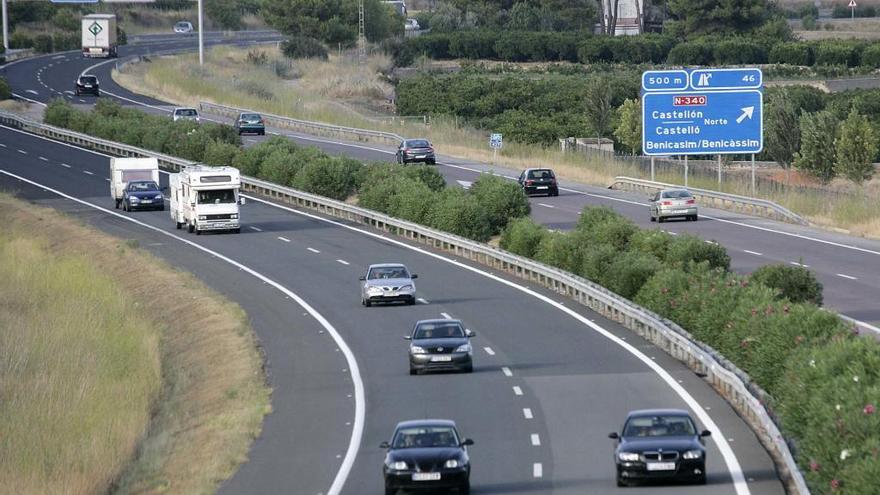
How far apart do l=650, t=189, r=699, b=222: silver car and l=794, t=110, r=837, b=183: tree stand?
2832cm

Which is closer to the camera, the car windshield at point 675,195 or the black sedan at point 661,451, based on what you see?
the black sedan at point 661,451

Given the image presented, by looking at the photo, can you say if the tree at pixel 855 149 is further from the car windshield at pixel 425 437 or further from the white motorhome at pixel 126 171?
the car windshield at pixel 425 437

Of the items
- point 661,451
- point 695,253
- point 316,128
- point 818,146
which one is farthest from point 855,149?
point 661,451

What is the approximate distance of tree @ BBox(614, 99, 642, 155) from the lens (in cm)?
11419

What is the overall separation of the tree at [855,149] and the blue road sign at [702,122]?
2094cm

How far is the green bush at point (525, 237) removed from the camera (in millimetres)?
54531

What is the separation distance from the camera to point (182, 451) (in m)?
31.5

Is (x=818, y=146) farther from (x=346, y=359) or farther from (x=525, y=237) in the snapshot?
(x=346, y=359)

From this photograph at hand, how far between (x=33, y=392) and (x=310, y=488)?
61.6 ft

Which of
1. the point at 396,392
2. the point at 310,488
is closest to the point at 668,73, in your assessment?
the point at 396,392

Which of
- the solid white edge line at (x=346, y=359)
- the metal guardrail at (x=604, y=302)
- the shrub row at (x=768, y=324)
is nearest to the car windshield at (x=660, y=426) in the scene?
Answer: the metal guardrail at (x=604, y=302)

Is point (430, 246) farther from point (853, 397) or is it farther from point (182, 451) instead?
point (853, 397)

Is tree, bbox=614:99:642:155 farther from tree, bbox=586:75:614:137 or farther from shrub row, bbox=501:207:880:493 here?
shrub row, bbox=501:207:880:493

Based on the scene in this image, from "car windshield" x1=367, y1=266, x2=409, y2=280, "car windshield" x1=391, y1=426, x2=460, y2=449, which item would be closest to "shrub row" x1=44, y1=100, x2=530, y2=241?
"car windshield" x1=367, y1=266, x2=409, y2=280
